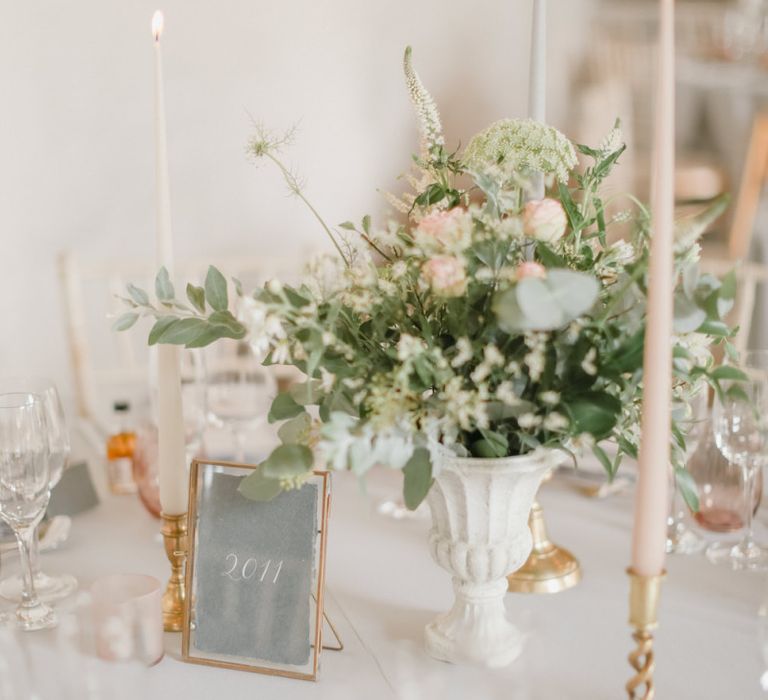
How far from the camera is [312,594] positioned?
31.2 inches

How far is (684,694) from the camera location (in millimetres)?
782

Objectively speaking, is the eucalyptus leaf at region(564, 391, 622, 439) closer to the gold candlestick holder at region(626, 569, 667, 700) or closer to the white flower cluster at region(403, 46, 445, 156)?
the gold candlestick holder at region(626, 569, 667, 700)

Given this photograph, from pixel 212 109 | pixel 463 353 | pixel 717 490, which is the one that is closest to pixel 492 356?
pixel 463 353

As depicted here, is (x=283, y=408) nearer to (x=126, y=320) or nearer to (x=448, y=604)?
(x=126, y=320)

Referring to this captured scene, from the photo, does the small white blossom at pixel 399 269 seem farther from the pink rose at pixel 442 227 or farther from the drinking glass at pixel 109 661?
the drinking glass at pixel 109 661

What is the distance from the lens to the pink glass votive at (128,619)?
80 centimetres

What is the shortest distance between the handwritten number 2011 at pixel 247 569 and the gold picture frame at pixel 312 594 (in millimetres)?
34

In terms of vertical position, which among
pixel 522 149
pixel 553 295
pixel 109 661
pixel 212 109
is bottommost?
pixel 109 661

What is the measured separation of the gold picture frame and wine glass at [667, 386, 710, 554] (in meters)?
0.44

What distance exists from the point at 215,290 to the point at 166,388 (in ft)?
0.42

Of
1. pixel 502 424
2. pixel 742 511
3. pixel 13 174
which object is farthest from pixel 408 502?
pixel 13 174

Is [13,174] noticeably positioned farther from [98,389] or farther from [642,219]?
[642,219]

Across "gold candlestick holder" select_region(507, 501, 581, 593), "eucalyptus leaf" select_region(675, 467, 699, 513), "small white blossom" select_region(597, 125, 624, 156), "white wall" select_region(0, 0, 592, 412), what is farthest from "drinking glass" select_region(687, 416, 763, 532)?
"white wall" select_region(0, 0, 592, 412)

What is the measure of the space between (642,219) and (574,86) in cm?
227
